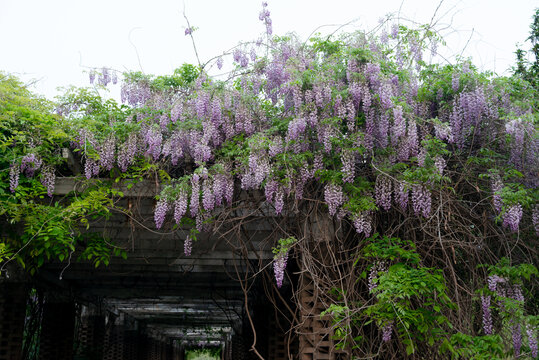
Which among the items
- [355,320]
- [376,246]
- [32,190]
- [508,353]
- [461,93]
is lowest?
[508,353]

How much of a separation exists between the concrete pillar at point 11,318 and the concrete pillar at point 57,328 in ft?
6.11

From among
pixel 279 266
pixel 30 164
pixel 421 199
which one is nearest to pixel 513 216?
pixel 421 199

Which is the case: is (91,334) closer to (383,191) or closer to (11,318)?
(11,318)

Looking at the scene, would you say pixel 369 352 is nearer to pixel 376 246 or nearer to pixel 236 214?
pixel 376 246

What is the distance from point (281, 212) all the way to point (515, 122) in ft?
6.99

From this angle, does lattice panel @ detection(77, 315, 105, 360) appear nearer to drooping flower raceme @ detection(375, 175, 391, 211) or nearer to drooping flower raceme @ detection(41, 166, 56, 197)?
drooping flower raceme @ detection(41, 166, 56, 197)

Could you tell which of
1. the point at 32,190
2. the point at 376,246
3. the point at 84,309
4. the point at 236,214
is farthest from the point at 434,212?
the point at 84,309

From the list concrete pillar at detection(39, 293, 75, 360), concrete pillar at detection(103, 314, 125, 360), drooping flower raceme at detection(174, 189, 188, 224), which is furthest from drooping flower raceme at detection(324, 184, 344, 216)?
concrete pillar at detection(103, 314, 125, 360)

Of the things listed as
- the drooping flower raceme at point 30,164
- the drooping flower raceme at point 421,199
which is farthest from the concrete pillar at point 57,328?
the drooping flower raceme at point 421,199

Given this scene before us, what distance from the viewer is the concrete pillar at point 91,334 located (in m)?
12.1

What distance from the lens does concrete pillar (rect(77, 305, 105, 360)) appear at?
1209 centimetres

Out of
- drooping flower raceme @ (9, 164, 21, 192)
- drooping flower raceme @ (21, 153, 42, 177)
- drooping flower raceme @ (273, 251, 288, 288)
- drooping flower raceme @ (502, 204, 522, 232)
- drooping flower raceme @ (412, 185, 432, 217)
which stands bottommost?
drooping flower raceme @ (273, 251, 288, 288)

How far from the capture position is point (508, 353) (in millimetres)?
4062

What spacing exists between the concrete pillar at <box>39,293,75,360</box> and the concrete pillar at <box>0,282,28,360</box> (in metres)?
1.86
